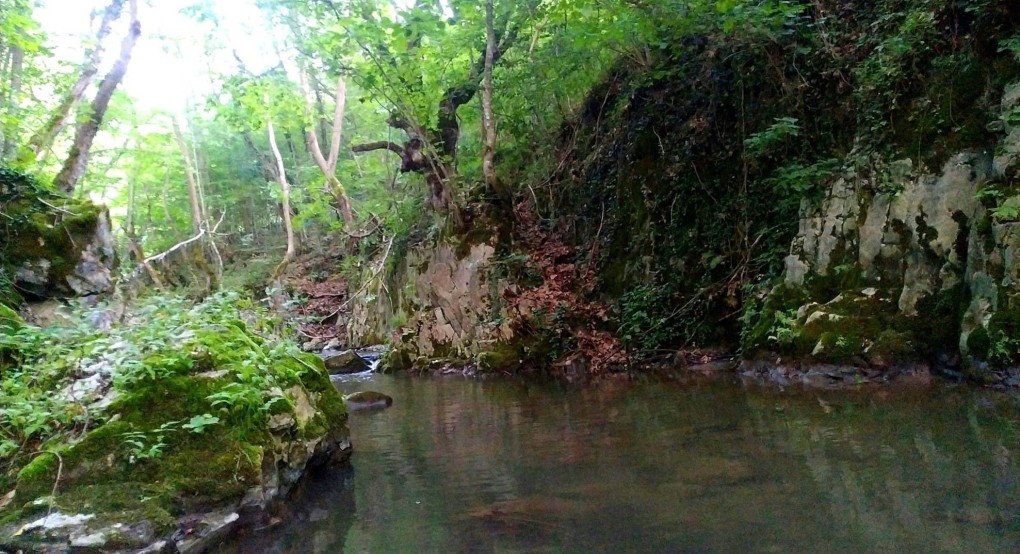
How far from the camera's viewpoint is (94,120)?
35.3ft

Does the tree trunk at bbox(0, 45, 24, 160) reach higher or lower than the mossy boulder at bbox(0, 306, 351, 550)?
higher

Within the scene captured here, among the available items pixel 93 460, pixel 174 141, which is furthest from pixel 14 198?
pixel 174 141

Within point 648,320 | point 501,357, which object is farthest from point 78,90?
point 648,320

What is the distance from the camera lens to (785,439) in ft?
16.3

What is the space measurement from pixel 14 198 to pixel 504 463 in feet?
24.9

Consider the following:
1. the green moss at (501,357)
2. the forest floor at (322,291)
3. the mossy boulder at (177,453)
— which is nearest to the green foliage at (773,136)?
the green moss at (501,357)

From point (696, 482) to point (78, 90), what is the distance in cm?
1196

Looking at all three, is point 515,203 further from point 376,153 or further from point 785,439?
point 785,439

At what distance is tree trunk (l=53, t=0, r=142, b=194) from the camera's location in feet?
34.8

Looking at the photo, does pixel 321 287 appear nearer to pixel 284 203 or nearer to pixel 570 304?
pixel 284 203

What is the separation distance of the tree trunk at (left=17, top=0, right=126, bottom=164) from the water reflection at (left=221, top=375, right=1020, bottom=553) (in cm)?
855

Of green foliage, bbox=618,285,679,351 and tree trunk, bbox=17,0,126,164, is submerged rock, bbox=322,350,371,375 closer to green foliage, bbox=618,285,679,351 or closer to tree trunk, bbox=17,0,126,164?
green foliage, bbox=618,285,679,351

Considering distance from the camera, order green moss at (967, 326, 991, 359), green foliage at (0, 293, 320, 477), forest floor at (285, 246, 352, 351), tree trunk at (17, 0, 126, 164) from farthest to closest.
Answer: forest floor at (285, 246, 352, 351) < tree trunk at (17, 0, 126, 164) < green moss at (967, 326, 991, 359) < green foliage at (0, 293, 320, 477)

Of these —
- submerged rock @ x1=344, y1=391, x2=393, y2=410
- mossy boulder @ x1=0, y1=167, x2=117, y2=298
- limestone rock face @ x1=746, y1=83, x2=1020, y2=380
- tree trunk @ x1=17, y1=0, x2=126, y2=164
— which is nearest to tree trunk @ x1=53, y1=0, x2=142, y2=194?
tree trunk @ x1=17, y1=0, x2=126, y2=164
